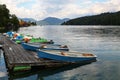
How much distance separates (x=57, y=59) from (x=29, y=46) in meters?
9.71

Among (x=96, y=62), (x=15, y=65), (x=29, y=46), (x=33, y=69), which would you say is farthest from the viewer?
(x=29, y=46)

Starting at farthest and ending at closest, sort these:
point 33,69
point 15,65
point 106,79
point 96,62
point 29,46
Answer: point 29,46
point 96,62
point 33,69
point 15,65
point 106,79

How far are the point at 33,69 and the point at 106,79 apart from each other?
922cm

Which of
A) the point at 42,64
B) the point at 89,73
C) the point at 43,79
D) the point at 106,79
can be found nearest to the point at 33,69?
the point at 42,64

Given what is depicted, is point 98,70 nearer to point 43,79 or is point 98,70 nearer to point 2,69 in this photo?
point 43,79

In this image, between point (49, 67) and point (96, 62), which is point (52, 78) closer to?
point (49, 67)

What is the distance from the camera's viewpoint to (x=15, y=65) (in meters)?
30.1

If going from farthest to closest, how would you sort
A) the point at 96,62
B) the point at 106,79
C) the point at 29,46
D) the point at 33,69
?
the point at 29,46
the point at 96,62
the point at 33,69
the point at 106,79

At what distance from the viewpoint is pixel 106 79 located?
2827 centimetres

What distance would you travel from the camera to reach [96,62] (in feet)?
122

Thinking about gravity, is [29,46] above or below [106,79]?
above

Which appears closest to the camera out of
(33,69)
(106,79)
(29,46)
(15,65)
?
(106,79)

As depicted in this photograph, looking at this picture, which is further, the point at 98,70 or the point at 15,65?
the point at 98,70

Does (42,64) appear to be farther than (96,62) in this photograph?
No
